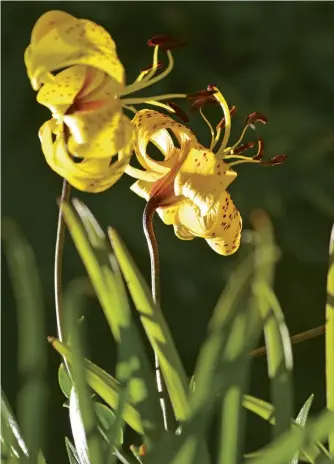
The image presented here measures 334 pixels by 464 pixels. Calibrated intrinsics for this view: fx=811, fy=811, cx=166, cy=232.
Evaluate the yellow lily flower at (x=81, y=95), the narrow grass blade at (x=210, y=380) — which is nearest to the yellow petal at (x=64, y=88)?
the yellow lily flower at (x=81, y=95)

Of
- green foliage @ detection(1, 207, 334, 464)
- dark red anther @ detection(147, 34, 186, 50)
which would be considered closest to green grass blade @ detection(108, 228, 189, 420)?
green foliage @ detection(1, 207, 334, 464)

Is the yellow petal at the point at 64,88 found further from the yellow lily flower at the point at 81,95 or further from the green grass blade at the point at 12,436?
the green grass blade at the point at 12,436

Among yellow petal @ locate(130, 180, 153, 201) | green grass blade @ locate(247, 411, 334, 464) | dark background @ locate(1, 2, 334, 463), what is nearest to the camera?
green grass blade @ locate(247, 411, 334, 464)

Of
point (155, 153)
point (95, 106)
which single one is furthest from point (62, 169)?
point (155, 153)

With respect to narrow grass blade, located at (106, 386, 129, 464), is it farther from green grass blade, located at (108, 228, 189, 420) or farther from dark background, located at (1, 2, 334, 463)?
dark background, located at (1, 2, 334, 463)

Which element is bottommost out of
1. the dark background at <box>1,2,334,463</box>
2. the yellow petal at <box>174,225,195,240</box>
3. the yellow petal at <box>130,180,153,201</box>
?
the dark background at <box>1,2,334,463</box>

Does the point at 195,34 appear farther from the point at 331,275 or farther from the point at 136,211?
the point at 331,275

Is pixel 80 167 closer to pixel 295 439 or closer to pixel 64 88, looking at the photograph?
pixel 64 88
